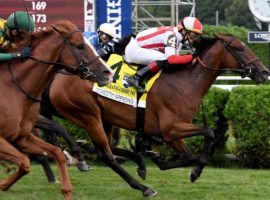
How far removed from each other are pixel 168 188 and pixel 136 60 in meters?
1.46

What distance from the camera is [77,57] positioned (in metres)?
6.61

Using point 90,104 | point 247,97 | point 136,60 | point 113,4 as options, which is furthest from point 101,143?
point 113,4

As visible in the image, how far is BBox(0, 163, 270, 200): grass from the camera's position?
760cm

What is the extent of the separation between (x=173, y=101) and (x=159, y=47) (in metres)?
0.73

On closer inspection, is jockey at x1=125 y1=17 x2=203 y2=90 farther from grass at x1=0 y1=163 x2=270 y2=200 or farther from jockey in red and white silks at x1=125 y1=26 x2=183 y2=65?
grass at x1=0 y1=163 x2=270 y2=200

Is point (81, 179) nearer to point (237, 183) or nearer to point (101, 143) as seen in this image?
point (101, 143)

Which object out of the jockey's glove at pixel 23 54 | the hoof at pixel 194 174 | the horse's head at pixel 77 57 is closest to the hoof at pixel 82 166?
the hoof at pixel 194 174

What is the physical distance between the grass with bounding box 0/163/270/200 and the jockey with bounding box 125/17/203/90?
116 cm

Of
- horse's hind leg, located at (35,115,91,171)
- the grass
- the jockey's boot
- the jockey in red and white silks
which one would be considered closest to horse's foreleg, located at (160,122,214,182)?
the grass

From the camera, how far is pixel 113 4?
13.6 m

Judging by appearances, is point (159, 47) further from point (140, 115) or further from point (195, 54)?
point (140, 115)

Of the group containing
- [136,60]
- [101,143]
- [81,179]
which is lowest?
[81,179]

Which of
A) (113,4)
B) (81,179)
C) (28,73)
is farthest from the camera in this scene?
(113,4)

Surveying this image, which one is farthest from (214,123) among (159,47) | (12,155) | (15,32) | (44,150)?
(12,155)
